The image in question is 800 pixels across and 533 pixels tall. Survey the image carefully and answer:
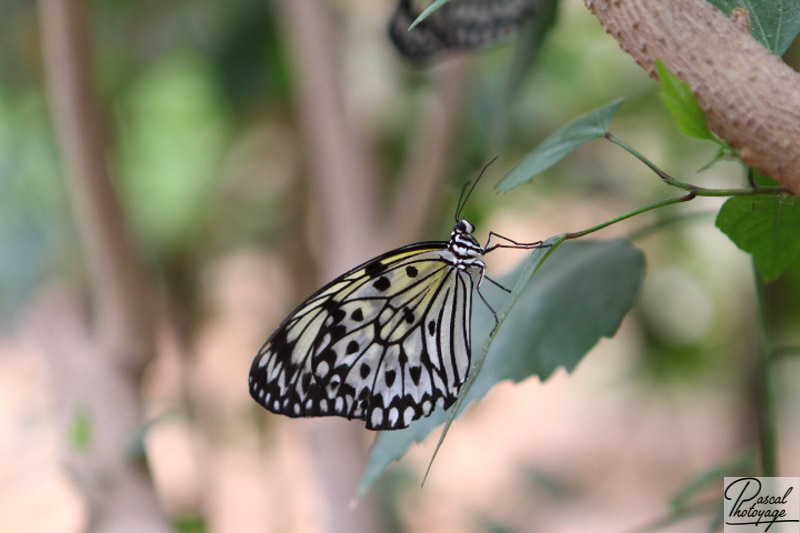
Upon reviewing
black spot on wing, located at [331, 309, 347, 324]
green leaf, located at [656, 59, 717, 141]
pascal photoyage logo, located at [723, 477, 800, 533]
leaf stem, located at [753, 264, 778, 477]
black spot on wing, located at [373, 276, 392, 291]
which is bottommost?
pascal photoyage logo, located at [723, 477, 800, 533]

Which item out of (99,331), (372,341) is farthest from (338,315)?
(99,331)

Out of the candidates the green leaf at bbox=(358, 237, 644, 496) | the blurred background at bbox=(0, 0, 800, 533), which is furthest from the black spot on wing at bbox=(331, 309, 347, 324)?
the blurred background at bbox=(0, 0, 800, 533)

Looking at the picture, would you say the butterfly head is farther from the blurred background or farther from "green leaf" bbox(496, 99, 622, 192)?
the blurred background

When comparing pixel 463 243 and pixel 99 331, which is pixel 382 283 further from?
pixel 99 331

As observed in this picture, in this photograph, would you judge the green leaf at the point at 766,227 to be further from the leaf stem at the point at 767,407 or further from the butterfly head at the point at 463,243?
the butterfly head at the point at 463,243

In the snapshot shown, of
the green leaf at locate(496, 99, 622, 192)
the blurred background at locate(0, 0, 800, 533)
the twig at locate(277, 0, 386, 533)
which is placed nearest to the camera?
the green leaf at locate(496, 99, 622, 192)

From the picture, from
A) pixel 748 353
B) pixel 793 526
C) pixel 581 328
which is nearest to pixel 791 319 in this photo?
pixel 748 353

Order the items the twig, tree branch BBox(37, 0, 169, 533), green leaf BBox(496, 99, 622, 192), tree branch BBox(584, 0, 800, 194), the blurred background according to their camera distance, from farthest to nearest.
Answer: the blurred background
the twig
tree branch BBox(37, 0, 169, 533)
green leaf BBox(496, 99, 622, 192)
tree branch BBox(584, 0, 800, 194)
